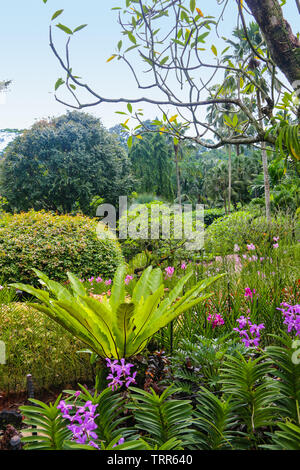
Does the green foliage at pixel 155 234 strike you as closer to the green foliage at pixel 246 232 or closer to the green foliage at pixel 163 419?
the green foliage at pixel 246 232

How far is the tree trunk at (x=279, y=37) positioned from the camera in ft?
4.98

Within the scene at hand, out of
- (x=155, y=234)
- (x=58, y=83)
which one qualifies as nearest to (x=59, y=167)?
(x=155, y=234)

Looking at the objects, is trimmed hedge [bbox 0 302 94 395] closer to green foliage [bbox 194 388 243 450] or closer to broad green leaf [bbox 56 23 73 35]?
green foliage [bbox 194 388 243 450]

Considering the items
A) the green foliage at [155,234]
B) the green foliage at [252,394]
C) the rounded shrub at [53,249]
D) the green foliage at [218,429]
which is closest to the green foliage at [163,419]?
the green foliage at [218,429]

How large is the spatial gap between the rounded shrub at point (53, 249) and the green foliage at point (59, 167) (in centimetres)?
636

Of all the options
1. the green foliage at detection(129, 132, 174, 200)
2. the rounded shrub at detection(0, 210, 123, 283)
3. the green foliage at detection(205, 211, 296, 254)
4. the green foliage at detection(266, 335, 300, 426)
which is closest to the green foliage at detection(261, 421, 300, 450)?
the green foliage at detection(266, 335, 300, 426)

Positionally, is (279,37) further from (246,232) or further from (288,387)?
(246,232)

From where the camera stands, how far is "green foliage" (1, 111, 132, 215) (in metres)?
11.9

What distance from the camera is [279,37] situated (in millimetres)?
1534

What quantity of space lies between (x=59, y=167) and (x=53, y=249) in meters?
7.72

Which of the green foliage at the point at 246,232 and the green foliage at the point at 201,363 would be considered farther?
the green foliage at the point at 246,232

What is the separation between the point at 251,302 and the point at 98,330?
1145 mm

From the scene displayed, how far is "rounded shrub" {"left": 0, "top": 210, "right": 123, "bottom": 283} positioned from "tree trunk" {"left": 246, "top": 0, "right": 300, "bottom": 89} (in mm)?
3873

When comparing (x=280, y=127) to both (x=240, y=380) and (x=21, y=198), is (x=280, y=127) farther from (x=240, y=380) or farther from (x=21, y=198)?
(x=21, y=198)
